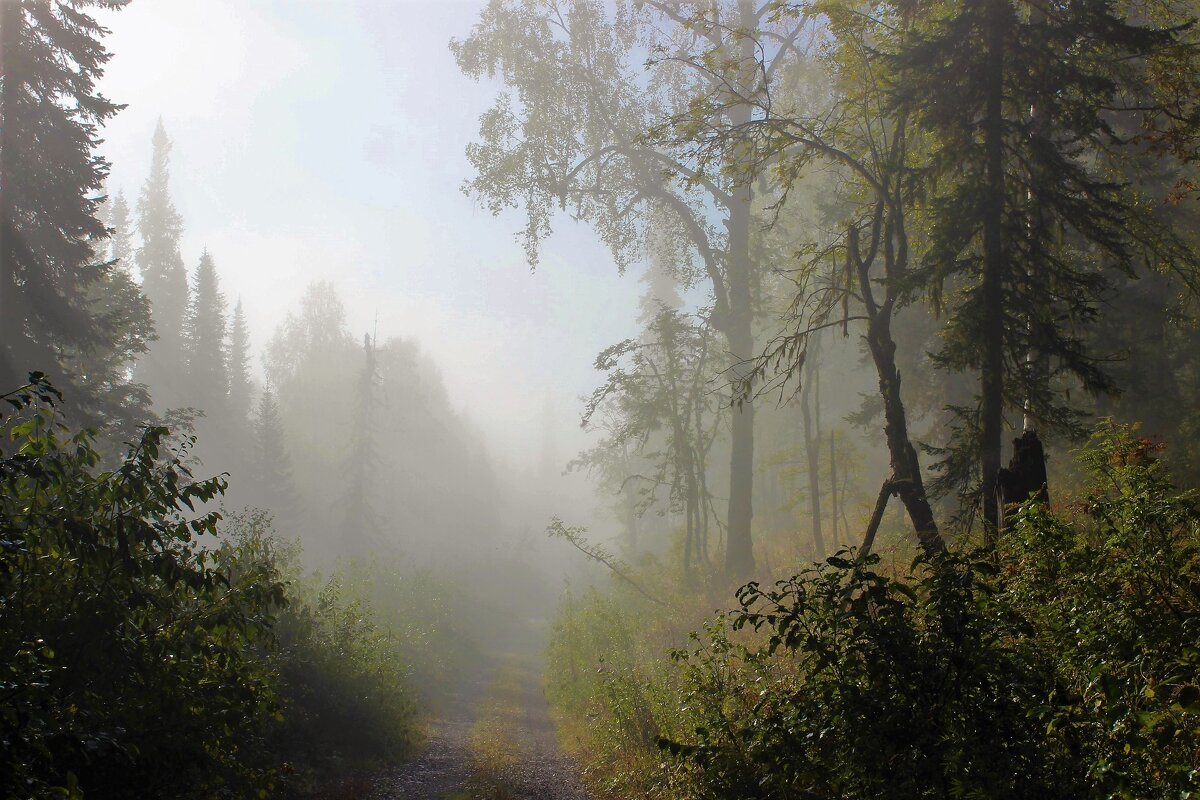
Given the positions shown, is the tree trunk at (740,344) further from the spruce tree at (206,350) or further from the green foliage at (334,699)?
the spruce tree at (206,350)

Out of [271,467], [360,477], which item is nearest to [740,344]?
[360,477]

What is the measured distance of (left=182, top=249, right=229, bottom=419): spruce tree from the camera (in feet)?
153

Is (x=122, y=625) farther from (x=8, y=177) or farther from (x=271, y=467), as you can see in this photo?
(x=271, y=467)

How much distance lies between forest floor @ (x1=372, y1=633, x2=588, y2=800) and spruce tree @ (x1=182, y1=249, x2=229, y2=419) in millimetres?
34476

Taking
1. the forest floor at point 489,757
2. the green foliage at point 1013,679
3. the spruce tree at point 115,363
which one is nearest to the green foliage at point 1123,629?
the green foliage at point 1013,679

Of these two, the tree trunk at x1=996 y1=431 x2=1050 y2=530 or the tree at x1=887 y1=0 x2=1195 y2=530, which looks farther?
the tree at x1=887 y1=0 x2=1195 y2=530

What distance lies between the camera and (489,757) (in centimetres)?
1217

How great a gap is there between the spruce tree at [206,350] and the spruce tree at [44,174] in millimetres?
33206

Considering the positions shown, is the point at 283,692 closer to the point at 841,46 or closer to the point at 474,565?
the point at 841,46

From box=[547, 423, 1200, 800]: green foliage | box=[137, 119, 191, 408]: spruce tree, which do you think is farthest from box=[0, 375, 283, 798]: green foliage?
box=[137, 119, 191, 408]: spruce tree

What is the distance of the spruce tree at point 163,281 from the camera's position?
4897cm

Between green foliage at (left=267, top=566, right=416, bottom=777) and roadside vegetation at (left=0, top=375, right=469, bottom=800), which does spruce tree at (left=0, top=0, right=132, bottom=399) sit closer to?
green foliage at (left=267, top=566, right=416, bottom=777)

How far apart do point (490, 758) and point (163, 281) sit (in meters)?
52.1

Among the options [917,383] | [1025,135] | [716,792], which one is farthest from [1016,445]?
[917,383]
